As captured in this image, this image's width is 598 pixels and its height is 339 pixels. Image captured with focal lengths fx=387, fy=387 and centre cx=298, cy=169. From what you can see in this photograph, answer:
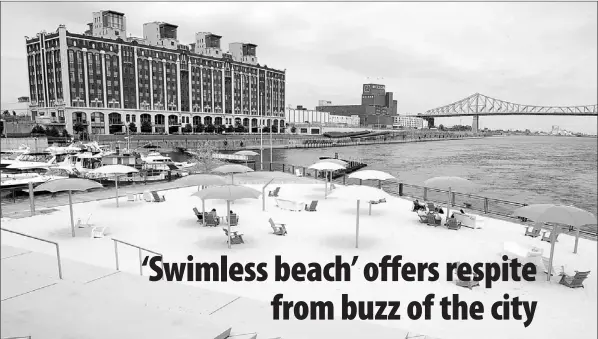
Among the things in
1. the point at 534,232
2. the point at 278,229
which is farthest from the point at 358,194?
the point at 534,232

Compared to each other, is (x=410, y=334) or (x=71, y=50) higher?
(x=71, y=50)

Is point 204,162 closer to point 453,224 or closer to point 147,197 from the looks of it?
point 147,197

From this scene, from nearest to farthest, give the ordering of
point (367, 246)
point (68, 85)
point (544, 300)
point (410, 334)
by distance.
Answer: point (410, 334)
point (544, 300)
point (367, 246)
point (68, 85)

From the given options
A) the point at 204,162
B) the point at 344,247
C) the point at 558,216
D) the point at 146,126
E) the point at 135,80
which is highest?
the point at 135,80

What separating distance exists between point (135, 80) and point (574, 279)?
114001mm

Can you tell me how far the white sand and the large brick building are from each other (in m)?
88.5

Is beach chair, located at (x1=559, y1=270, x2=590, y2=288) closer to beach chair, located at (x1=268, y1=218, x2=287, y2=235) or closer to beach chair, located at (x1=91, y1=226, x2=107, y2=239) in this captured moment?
beach chair, located at (x1=268, y1=218, x2=287, y2=235)

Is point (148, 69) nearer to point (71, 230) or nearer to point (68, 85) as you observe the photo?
point (68, 85)

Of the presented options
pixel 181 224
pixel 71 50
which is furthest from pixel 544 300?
pixel 71 50

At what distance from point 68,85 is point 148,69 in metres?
23.5

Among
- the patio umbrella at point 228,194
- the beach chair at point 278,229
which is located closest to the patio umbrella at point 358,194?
the beach chair at point 278,229

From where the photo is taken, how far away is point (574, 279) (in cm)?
957

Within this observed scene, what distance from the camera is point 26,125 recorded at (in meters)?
86.8

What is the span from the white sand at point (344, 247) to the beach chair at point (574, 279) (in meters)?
0.18
